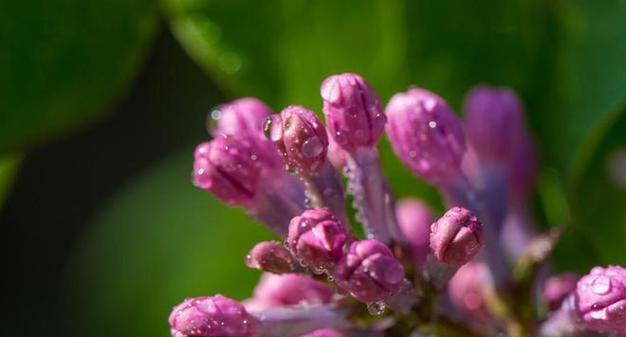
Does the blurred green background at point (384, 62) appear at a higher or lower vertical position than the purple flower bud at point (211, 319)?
higher

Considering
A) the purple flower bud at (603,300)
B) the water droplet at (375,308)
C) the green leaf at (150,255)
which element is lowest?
the water droplet at (375,308)

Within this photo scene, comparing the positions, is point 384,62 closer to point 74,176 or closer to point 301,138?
point 301,138

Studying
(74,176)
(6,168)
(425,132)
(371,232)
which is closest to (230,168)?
(371,232)

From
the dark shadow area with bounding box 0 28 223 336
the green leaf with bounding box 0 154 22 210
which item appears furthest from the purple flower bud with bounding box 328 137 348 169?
the dark shadow area with bounding box 0 28 223 336

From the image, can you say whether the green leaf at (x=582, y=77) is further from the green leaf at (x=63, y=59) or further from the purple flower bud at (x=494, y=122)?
the green leaf at (x=63, y=59)

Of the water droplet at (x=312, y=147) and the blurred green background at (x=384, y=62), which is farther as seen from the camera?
Answer: the blurred green background at (x=384, y=62)

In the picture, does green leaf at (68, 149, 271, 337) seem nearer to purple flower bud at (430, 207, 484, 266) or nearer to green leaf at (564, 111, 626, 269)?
green leaf at (564, 111, 626, 269)

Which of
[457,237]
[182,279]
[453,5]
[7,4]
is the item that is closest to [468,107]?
[453,5]

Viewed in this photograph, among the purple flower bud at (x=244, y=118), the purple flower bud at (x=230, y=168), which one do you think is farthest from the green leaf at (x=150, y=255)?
the purple flower bud at (x=230, y=168)
